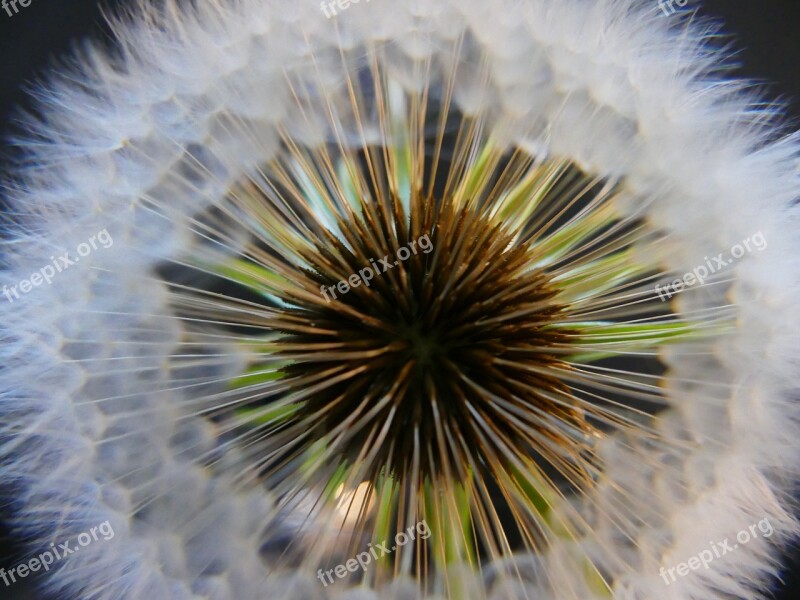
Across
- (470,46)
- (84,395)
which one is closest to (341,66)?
(470,46)

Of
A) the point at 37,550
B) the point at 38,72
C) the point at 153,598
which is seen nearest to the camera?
the point at 153,598

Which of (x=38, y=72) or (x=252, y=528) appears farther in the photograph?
(x=38, y=72)

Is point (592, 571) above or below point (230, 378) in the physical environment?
below

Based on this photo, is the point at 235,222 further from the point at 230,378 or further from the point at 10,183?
the point at 10,183

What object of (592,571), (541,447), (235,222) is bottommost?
(592,571)

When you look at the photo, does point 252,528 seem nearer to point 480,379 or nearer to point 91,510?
point 91,510

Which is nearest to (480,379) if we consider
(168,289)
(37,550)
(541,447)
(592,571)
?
(541,447)

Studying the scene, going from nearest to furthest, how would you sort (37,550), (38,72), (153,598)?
1. (153,598)
2. (37,550)
3. (38,72)
